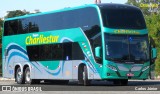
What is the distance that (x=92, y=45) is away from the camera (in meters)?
26.6

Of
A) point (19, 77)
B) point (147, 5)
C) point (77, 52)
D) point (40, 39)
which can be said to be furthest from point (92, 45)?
point (147, 5)

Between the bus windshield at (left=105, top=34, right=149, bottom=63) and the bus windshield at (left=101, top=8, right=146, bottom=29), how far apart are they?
53cm

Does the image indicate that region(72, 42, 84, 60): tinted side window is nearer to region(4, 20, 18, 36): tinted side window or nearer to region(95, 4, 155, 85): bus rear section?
region(95, 4, 155, 85): bus rear section

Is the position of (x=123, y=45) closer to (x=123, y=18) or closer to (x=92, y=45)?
(x=123, y=18)

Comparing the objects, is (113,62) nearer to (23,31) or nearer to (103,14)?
(103,14)

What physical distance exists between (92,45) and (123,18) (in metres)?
2.02

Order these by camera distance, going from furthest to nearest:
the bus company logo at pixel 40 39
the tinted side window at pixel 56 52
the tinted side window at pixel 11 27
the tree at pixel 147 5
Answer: the tree at pixel 147 5 < the tinted side window at pixel 11 27 < the bus company logo at pixel 40 39 < the tinted side window at pixel 56 52

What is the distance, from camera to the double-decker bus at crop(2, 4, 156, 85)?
86.0ft

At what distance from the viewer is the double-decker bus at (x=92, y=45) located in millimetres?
26219

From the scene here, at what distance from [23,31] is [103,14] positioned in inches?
315

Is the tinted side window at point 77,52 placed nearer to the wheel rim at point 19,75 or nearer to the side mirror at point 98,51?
the side mirror at point 98,51

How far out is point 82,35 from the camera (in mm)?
27328

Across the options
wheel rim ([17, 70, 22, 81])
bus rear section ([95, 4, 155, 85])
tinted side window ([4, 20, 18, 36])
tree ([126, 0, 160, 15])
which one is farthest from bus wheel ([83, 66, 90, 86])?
tree ([126, 0, 160, 15])

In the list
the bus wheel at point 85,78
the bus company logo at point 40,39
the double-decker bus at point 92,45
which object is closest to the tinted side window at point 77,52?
the double-decker bus at point 92,45
